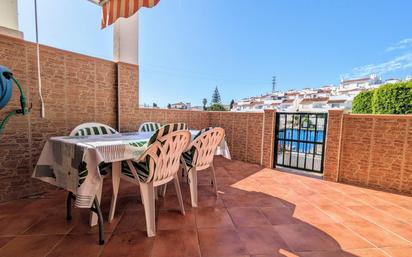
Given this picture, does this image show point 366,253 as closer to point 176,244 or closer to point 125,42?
point 176,244

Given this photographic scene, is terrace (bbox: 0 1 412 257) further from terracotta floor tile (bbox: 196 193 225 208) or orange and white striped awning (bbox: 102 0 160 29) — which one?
orange and white striped awning (bbox: 102 0 160 29)

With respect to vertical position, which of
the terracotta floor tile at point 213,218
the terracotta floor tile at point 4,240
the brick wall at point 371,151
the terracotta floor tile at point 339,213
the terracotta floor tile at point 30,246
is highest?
the brick wall at point 371,151

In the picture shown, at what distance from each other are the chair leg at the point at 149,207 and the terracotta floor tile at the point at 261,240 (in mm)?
820

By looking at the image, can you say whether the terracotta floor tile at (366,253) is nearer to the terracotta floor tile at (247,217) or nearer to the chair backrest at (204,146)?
the terracotta floor tile at (247,217)

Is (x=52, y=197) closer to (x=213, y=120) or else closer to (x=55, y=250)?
(x=55, y=250)

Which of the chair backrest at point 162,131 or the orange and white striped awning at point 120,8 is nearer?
the chair backrest at point 162,131

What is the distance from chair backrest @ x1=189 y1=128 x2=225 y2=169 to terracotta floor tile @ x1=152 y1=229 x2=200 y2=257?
30.4 inches

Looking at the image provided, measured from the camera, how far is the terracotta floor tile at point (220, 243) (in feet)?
4.90

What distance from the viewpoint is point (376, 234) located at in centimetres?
177

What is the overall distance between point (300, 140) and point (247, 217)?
2.47m

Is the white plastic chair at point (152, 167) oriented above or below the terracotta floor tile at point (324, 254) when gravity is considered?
above

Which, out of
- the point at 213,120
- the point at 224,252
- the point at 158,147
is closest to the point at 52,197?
the point at 158,147

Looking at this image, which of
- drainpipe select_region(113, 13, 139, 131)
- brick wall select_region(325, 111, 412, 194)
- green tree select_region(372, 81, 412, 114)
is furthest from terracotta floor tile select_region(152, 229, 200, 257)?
green tree select_region(372, 81, 412, 114)

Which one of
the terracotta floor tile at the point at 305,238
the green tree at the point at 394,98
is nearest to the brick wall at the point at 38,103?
the terracotta floor tile at the point at 305,238
